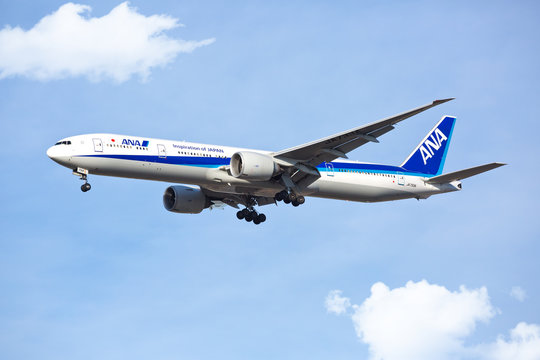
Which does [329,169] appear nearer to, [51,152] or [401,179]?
[401,179]

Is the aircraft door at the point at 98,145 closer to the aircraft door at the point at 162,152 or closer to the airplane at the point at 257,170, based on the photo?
the airplane at the point at 257,170

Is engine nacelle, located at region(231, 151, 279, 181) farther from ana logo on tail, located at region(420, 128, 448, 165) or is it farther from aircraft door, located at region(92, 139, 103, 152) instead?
ana logo on tail, located at region(420, 128, 448, 165)

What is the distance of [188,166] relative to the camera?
42.3 meters

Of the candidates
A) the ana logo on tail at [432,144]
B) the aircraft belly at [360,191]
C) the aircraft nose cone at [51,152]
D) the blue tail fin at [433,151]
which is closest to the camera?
the aircraft nose cone at [51,152]

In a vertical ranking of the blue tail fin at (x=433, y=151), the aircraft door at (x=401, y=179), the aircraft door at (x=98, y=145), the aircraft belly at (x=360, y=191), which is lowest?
the aircraft belly at (x=360, y=191)

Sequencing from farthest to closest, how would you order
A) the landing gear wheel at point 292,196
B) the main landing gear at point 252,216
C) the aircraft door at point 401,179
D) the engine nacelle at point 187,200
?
the engine nacelle at point 187,200 → the main landing gear at point 252,216 → the aircraft door at point 401,179 → the landing gear wheel at point 292,196

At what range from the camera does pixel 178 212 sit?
50.2 metres

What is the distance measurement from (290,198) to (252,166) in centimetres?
382

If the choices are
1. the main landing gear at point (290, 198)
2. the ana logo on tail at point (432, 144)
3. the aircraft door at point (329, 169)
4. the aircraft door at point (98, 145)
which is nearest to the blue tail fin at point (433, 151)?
the ana logo on tail at point (432, 144)

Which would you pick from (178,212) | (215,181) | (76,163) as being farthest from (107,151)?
(178,212)

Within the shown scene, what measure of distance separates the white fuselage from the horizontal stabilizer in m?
3.30

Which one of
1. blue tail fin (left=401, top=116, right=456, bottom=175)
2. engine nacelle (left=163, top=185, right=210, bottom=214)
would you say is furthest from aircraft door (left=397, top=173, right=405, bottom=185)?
engine nacelle (left=163, top=185, right=210, bottom=214)

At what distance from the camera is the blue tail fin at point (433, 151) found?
167 ft

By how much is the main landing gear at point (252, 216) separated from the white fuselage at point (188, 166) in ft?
9.64
